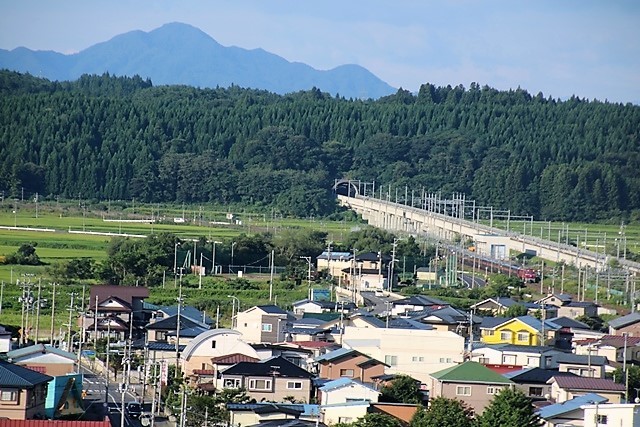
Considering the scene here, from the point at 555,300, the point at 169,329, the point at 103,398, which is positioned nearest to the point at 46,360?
the point at 103,398

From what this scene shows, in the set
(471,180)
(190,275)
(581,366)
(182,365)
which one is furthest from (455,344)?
(471,180)

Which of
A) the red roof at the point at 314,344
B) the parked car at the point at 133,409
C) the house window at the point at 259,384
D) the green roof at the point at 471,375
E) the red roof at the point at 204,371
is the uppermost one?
the green roof at the point at 471,375

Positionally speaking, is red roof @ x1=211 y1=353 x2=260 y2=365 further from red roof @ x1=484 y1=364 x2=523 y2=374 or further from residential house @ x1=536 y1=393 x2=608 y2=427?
residential house @ x1=536 y1=393 x2=608 y2=427

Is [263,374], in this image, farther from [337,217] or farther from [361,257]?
[337,217]

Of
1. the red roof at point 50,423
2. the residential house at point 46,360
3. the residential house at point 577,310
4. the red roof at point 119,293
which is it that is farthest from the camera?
the residential house at point 577,310

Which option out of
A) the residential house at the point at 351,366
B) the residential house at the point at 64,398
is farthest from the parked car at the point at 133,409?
the residential house at the point at 351,366

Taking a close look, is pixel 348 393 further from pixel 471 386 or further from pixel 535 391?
pixel 535 391

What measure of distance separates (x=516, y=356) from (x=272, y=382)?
485 centimetres

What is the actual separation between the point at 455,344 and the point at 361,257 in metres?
15.4

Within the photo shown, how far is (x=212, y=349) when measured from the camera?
826 inches

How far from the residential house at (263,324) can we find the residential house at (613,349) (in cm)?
472

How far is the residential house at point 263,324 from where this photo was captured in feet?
81.8

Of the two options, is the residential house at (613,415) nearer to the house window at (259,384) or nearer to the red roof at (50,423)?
the house window at (259,384)

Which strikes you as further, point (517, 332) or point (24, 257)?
point (24, 257)
